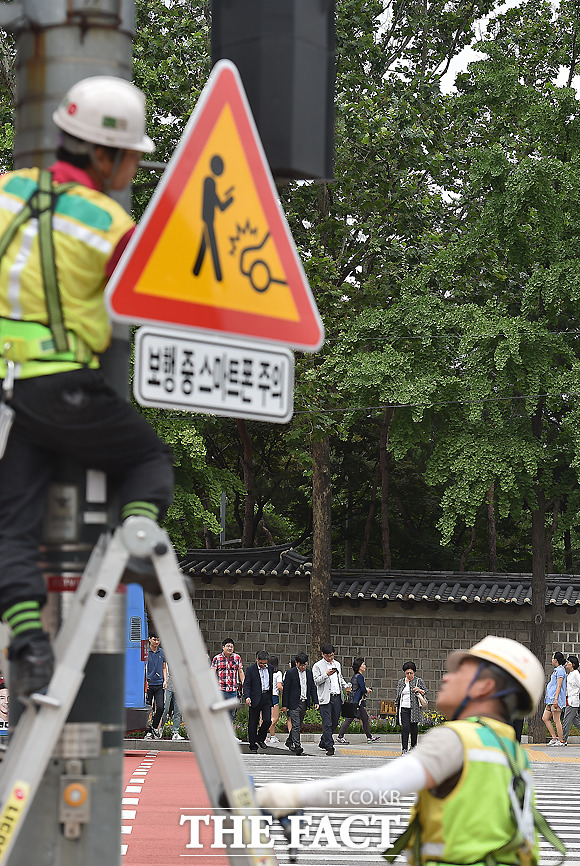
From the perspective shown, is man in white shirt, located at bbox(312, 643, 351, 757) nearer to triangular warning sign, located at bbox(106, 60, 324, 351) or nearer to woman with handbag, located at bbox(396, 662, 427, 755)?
woman with handbag, located at bbox(396, 662, 427, 755)

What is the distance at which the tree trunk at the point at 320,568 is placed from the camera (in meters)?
28.5

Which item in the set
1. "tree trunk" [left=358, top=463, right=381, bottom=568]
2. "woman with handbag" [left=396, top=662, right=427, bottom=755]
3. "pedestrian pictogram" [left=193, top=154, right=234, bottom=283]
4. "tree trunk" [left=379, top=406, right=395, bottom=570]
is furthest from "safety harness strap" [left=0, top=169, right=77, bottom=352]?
"tree trunk" [left=358, top=463, right=381, bottom=568]

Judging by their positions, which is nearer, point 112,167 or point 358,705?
point 112,167

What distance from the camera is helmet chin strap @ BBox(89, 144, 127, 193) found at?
2.93 m

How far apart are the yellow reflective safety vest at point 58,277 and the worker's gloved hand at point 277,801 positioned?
97 centimetres

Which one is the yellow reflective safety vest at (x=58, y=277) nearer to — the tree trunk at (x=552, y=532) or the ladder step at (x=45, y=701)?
the ladder step at (x=45, y=701)

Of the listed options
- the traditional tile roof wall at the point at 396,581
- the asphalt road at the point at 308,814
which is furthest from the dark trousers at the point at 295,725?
the traditional tile roof wall at the point at 396,581

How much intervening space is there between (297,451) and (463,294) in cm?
518

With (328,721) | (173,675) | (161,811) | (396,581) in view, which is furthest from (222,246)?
(396,581)

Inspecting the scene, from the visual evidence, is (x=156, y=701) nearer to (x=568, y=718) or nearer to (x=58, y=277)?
(x=568, y=718)

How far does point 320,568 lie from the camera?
2920 centimetres

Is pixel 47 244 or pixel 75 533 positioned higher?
pixel 47 244

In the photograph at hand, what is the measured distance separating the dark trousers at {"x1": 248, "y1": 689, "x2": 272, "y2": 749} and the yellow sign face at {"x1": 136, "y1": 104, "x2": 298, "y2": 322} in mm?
19444

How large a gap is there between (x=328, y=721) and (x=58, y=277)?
65.4 ft
